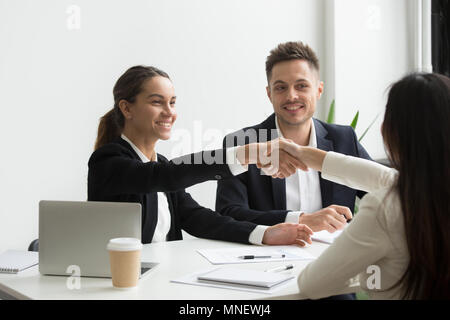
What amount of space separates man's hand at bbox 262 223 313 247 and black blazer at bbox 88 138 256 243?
0.08 metres

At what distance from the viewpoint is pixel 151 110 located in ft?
7.00

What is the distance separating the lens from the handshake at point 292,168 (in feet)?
6.13

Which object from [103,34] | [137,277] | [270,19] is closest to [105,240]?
[137,277]

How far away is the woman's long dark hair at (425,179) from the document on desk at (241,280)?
0.32 m

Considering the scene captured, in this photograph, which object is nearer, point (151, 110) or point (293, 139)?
point (151, 110)

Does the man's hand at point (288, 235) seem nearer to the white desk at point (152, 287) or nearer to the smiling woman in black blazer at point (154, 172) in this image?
the smiling woman in black blazer at point (154, 172)

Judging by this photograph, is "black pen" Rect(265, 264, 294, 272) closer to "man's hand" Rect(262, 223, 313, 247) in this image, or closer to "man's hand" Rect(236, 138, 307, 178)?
"man's hand" Rect(262, 223, 313, 247)

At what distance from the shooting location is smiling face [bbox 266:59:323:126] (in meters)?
2.53

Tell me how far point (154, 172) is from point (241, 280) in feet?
1.95

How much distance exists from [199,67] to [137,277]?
2.30 m

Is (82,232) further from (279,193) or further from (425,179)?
(279,193)

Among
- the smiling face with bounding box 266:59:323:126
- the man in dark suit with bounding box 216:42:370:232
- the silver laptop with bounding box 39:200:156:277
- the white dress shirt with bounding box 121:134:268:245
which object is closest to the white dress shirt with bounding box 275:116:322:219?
the man in dark suit with bounding box 216:42:370:232

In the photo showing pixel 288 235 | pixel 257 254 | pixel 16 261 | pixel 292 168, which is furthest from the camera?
pixel 292 168

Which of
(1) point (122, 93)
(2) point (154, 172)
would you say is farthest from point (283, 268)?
(1) point (122, 93)
